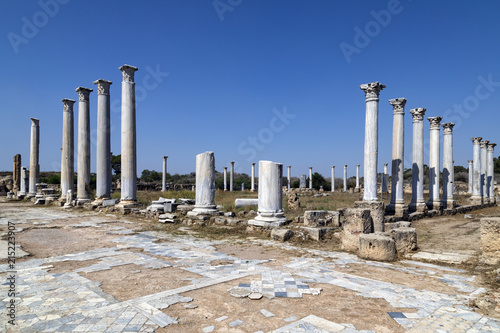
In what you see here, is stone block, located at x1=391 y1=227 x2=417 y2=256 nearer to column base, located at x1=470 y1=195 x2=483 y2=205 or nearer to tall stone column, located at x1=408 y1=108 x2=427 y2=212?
tall stone column, located at x1=408 y1=108 x2=427 y2=212

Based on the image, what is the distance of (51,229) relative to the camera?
1067 cm

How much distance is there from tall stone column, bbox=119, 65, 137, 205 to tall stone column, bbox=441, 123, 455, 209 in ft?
54.5

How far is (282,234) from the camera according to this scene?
8.88 meters

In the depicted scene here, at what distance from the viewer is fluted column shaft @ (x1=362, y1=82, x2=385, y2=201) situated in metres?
12.8

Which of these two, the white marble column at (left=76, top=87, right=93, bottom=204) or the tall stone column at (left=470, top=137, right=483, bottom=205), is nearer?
the white marble column at (left=76, top=87, right=93, bottom=204)

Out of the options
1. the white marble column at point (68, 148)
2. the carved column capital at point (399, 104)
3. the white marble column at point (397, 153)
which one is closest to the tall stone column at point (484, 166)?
the white marble column at point (397, 153)

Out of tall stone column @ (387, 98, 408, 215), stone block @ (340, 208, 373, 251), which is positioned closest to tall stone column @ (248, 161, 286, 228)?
stone block @ (340, 208, 373, 251)

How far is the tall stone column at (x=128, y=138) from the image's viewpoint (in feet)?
49.0

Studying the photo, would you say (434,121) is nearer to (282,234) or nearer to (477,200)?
(477,200)

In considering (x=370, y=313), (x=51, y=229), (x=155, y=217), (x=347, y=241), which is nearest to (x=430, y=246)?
(x=347, y=241)

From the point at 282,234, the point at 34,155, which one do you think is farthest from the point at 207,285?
the point at 34,155

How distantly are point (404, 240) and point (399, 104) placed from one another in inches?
368

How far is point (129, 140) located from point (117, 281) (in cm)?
1078

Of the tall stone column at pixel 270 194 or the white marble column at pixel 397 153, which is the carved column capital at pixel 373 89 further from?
the tall stone column at pixel 270 194
